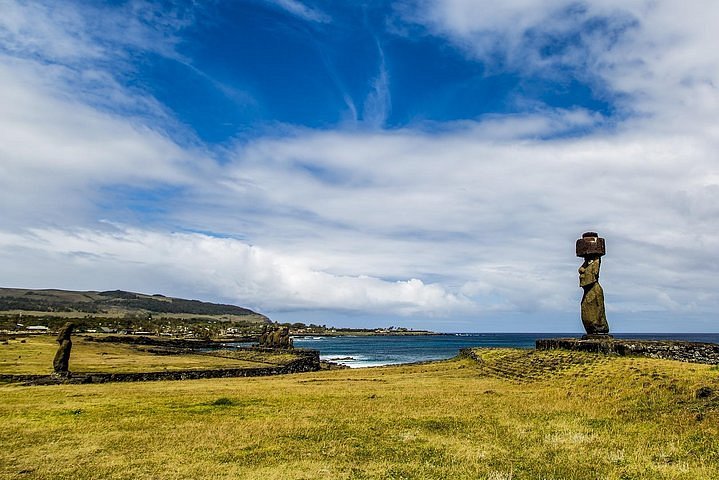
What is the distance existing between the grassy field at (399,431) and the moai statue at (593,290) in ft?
13.3

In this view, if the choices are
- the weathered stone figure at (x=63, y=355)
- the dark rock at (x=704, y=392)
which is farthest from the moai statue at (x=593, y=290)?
the weathered stone figure at (x=63, y=355)

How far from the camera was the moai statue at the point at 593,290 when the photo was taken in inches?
1313

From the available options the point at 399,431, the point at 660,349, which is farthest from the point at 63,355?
the point at 660,349

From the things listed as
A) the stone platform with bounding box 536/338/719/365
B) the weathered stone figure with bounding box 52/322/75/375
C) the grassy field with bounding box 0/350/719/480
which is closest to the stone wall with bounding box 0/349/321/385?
the weathered stone figure with bounding box 52/322/75/375

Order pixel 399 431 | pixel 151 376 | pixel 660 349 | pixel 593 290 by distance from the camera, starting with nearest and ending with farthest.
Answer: pixel 399 431 < pixel 660 349 < pixel 593 290 < pixel 151 376

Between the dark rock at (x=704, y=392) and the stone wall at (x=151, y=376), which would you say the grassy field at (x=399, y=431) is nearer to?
the dark rock at (x=704, y=392)

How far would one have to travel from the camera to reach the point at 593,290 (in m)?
33.5

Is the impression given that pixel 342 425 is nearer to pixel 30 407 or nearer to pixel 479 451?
pixel 479 451

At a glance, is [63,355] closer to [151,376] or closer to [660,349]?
[151,376]

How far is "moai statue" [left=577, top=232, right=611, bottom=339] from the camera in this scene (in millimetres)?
33344

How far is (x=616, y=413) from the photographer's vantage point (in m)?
18.9

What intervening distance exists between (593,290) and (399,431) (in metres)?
20.5

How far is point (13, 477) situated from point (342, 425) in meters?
9.99

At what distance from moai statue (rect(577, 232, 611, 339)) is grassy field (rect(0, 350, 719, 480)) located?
4.06 m
